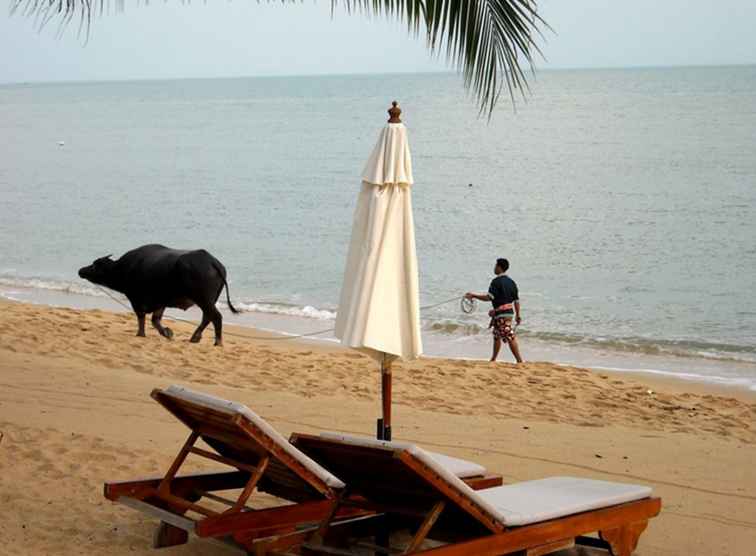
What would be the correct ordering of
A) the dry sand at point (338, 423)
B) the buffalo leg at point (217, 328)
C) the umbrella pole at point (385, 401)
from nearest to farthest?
the dry sand at point (338, 423)
the umbrella pole at point (385, 401)
the buffalo leg at point (217, 328)

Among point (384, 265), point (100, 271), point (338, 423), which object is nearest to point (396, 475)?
point (384, 265)

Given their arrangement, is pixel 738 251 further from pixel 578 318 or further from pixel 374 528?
pixel 374 528

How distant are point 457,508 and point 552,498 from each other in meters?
0.62

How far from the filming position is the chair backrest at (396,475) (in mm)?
4441

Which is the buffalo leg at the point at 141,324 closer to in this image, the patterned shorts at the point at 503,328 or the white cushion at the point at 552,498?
the patterned shorts at the point at 503,328

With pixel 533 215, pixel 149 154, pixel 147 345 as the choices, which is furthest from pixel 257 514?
pixel 149 154

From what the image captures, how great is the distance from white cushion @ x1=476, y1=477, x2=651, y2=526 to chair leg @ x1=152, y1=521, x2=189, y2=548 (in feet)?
5.02

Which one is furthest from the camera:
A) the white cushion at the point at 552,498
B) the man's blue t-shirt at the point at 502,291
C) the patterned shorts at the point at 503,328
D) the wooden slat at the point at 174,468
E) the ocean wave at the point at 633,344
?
the ocean wave at the point at 633,344

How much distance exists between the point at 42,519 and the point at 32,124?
352 feet

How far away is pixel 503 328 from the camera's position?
14.1 m

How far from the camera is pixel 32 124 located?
352 ft

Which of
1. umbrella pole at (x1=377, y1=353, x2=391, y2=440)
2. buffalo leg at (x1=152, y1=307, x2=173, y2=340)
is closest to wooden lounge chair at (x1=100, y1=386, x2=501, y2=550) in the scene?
umbrella pole at (x1=377, y1=353, x2=391, y2=440)

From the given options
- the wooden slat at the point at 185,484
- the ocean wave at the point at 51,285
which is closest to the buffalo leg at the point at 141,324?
the ocean wave at the point at 51,285

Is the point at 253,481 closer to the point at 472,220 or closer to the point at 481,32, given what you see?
the point at 481,32
